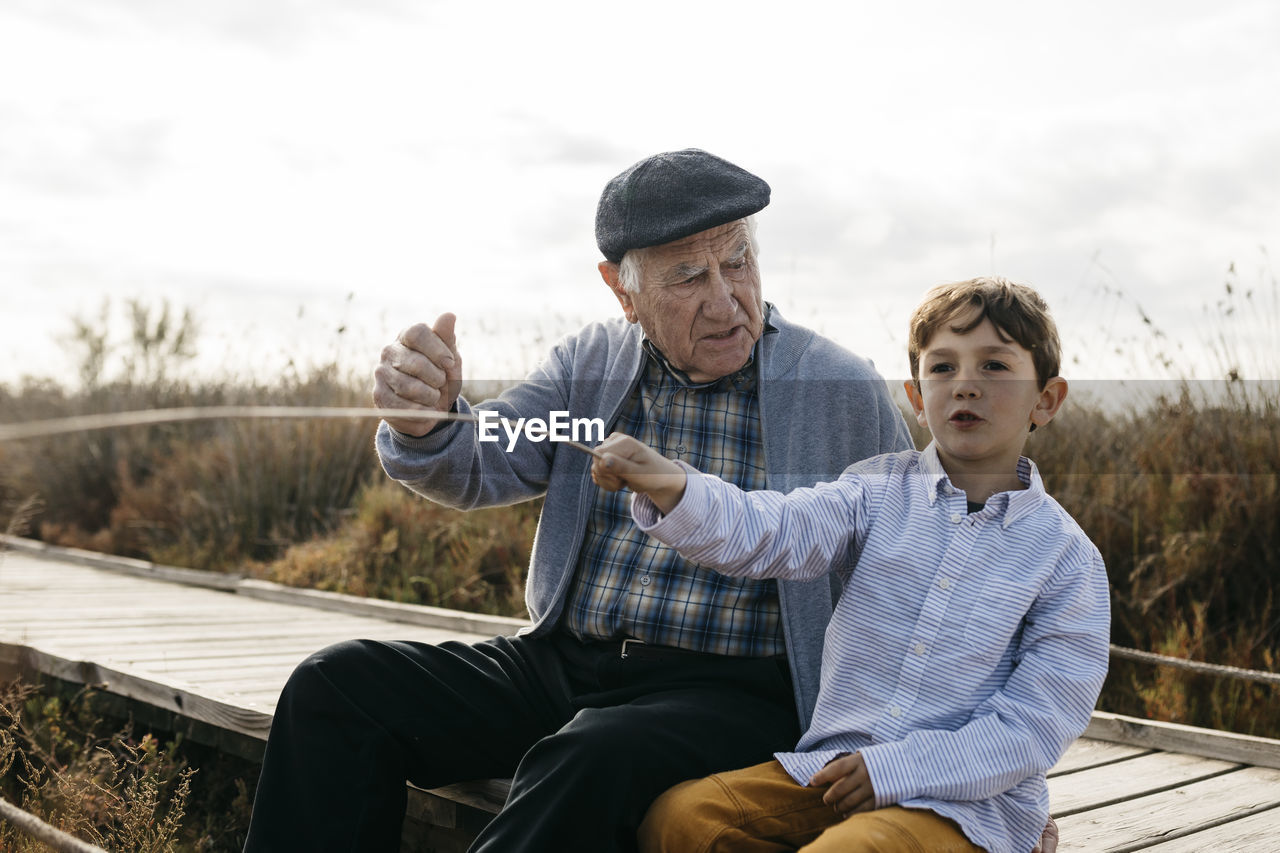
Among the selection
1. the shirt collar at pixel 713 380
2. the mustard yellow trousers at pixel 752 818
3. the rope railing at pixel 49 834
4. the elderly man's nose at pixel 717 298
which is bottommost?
the rope railing at pixel 49 834

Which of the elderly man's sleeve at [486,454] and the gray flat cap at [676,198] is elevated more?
the gray flat cap at [676,198]

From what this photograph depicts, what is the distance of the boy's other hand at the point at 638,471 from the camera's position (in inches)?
68.8

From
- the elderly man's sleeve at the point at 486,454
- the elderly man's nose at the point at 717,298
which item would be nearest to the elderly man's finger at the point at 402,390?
the elderly man's sleeve at the point at 486,454

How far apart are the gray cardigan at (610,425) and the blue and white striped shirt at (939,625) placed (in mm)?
293

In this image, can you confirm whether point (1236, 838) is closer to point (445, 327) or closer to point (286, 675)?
point (445, 327)

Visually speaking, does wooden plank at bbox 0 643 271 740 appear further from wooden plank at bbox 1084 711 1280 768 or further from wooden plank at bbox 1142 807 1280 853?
wooden plank at bbox 1084 711 1280 768

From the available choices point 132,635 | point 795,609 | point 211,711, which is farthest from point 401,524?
point 795,609

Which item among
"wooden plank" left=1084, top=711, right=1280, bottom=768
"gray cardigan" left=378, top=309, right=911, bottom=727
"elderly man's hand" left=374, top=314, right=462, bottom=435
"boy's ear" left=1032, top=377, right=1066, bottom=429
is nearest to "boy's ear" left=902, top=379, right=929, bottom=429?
"boy's ear" left=1032, top=377, right=1066, bottom=429

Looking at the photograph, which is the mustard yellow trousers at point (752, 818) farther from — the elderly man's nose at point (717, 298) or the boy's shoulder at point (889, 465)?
the elderly man's nose at point (717, 298)

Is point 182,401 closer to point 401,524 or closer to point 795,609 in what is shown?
point 401,524

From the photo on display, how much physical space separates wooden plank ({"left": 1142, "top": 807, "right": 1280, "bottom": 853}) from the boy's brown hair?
1152 mm

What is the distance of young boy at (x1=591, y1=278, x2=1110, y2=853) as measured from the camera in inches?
69.9

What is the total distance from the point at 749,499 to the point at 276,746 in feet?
3.56

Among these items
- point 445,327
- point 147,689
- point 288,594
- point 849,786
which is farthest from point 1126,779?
point 288,594
